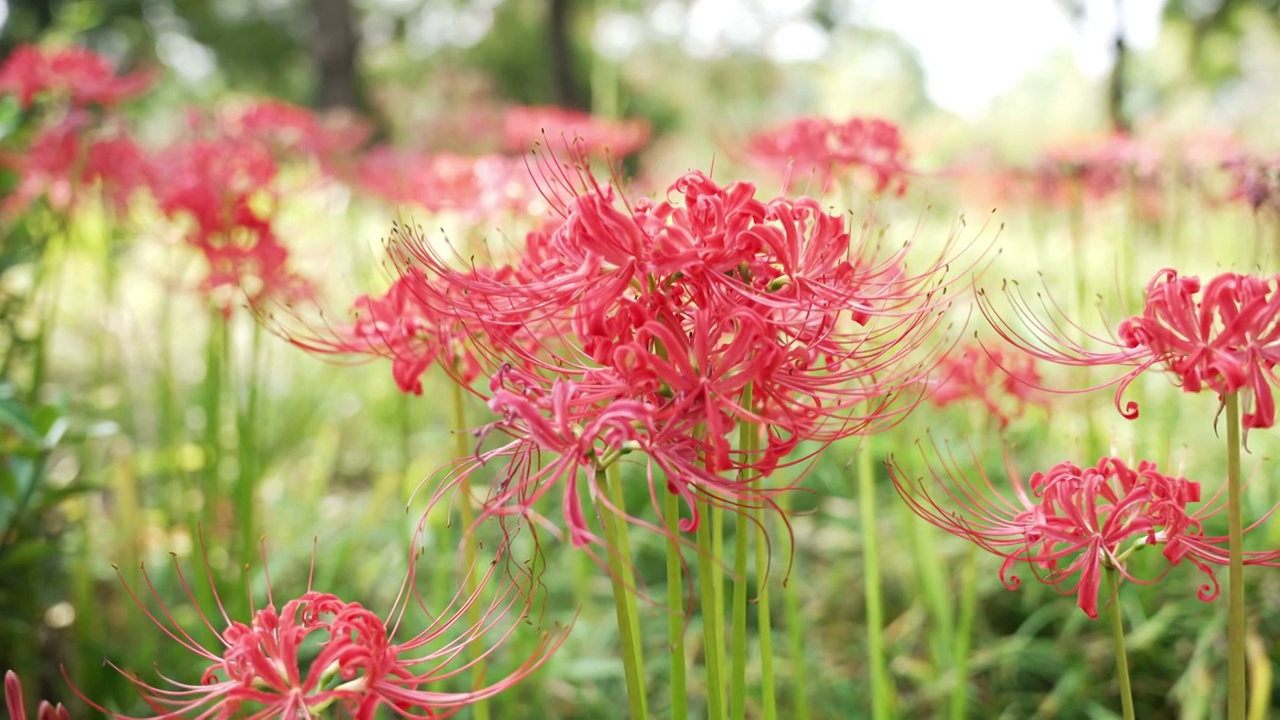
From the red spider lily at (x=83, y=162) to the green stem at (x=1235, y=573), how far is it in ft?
7.52

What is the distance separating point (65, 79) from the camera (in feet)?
7.59

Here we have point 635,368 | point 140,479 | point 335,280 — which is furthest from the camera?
point 335,280

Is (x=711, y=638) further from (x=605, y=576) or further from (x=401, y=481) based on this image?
(x=605, y=576)

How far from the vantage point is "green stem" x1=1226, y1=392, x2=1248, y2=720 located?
817 mm

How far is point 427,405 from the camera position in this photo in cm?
398

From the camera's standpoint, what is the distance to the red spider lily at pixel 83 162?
94.5 inches

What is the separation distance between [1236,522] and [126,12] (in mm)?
18467

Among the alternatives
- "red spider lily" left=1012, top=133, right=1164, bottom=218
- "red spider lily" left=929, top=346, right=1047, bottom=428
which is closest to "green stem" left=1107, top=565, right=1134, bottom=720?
"red spider lily" left=929, top=346, right=1047, bottom=428

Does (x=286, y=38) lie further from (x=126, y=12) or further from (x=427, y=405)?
(x=427, y=405)

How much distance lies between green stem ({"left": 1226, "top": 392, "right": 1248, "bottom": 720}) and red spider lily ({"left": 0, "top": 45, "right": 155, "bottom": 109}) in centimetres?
234

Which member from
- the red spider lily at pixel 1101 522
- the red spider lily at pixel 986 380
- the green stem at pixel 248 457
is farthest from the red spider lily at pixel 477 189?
the red spider lily at pixel 1101 522

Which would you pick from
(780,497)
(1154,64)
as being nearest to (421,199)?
(780,497)

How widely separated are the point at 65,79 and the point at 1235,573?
2493 millimetres

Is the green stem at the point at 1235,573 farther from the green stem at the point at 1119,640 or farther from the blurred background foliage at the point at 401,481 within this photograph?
the blurred background foliage at the point at 401,481
